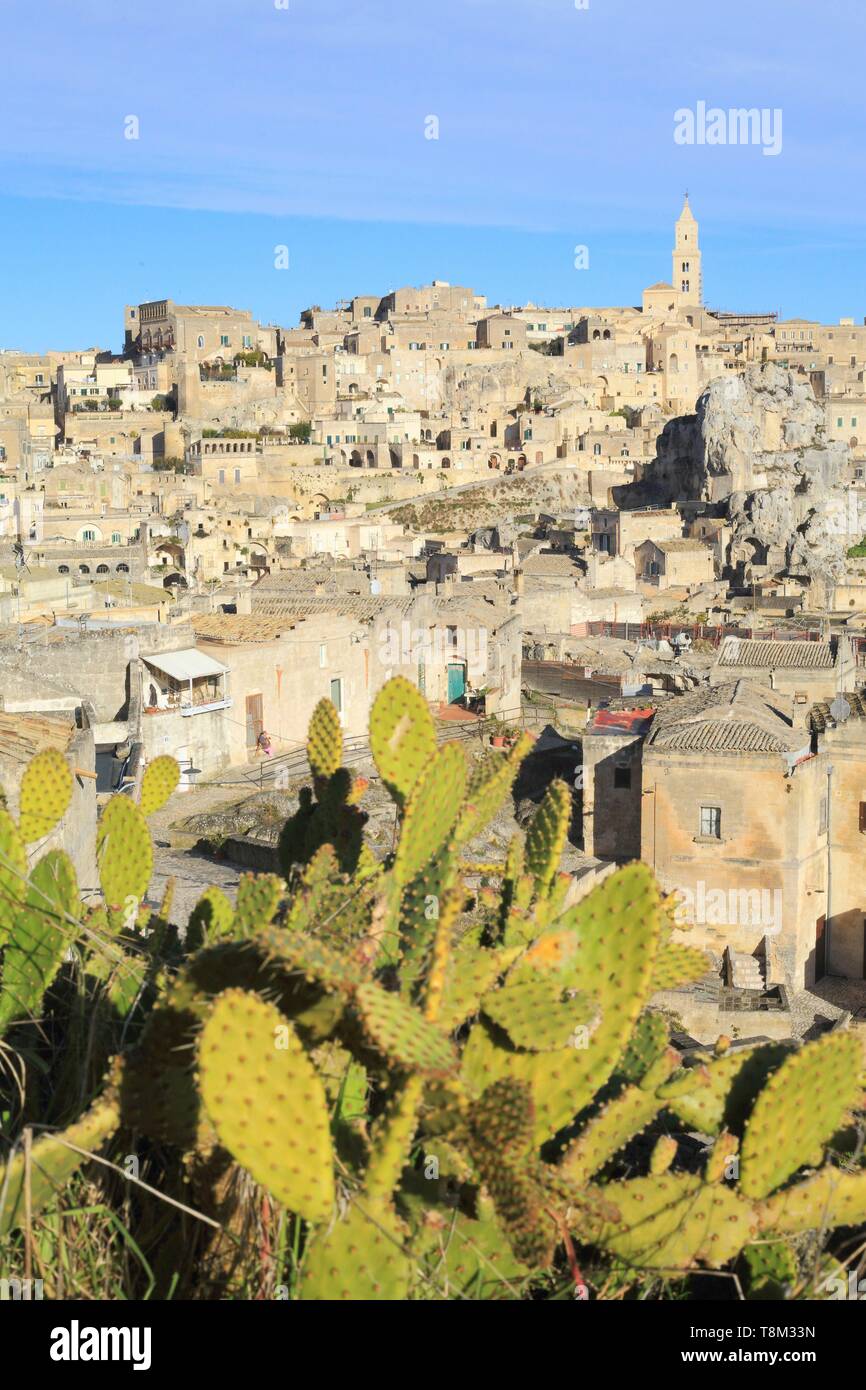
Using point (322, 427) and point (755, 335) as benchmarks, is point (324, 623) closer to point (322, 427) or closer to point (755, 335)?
point (322, 427)

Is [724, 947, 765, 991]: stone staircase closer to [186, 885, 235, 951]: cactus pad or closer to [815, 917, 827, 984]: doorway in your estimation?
[815, 917, 827, 984]: doorway

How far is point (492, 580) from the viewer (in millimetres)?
38844

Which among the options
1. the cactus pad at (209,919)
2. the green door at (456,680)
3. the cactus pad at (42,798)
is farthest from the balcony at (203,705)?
the cactus pad at (209,919)

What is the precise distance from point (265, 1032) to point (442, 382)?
303ft

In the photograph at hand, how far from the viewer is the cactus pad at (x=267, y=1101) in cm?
336

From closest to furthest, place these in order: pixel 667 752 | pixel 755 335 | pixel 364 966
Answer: pixel 364 966
pixel 667 752
pixel 755 335

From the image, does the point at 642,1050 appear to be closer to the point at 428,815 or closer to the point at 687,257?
the point at 428,815

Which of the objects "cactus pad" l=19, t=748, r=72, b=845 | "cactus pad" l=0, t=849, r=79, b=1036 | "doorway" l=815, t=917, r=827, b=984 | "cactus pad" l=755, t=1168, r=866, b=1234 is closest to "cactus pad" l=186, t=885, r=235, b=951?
"cactus pad" l=0, t=849, r=79, b=1036

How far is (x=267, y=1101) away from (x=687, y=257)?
12396 centimetres

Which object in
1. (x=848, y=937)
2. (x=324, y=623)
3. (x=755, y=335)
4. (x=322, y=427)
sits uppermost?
(x=755, y=335)

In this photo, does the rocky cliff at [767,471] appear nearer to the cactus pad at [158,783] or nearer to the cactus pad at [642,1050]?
the cactus pad at [158,783]

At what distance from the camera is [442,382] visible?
93.5 metres

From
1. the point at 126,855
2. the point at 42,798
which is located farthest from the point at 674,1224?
the point at 42,798

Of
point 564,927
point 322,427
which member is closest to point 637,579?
point 322,427
